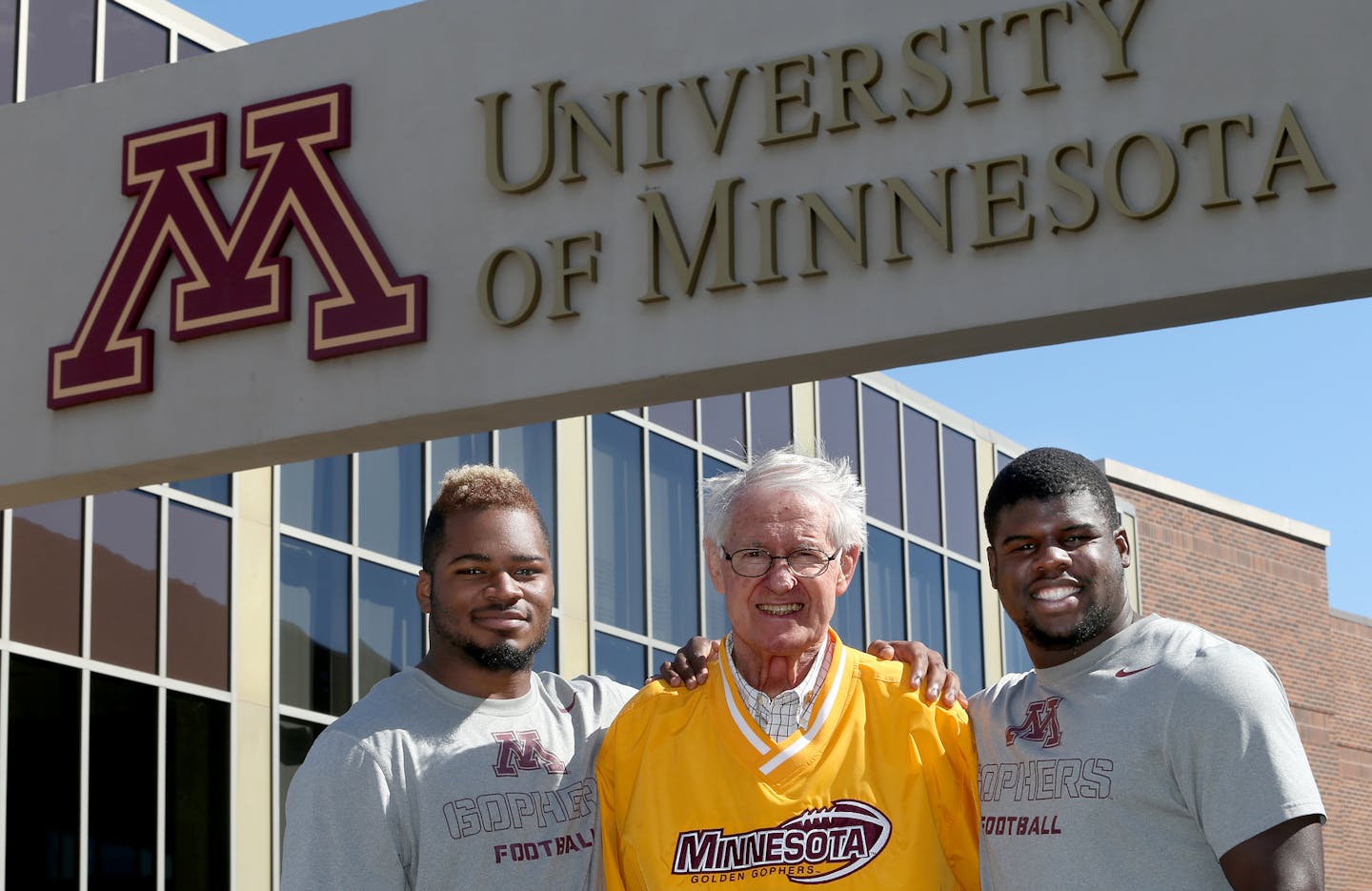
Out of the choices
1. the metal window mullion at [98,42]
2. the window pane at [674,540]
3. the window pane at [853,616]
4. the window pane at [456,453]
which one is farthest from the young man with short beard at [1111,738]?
the window pane at [853,616]

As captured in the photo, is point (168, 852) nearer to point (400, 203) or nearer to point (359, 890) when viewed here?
point (400, 203)

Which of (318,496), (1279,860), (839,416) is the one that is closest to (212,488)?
(318,496)

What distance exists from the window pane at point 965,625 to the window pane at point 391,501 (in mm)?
9867

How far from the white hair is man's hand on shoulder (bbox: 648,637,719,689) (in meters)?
0.37

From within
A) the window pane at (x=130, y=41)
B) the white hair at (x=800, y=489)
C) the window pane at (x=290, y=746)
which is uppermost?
the window pane at (x=130, y=41)

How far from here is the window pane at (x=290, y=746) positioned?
17234 mm

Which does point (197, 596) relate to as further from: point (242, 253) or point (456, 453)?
point (242, 253)

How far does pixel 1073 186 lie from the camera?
6652 mm

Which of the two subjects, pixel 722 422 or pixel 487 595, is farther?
pixel 722 422

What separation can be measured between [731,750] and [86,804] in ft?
37.0

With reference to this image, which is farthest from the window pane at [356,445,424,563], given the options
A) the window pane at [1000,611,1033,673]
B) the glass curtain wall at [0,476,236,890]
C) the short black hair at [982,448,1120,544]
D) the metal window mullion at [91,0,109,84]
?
the short black hair at [982,448,1120,544]

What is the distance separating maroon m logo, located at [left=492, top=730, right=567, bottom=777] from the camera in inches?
219

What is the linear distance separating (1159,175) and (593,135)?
2030 millimetres

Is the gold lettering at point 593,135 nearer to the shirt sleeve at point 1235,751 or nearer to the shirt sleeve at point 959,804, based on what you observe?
the shirt sleeve at point 959,804
